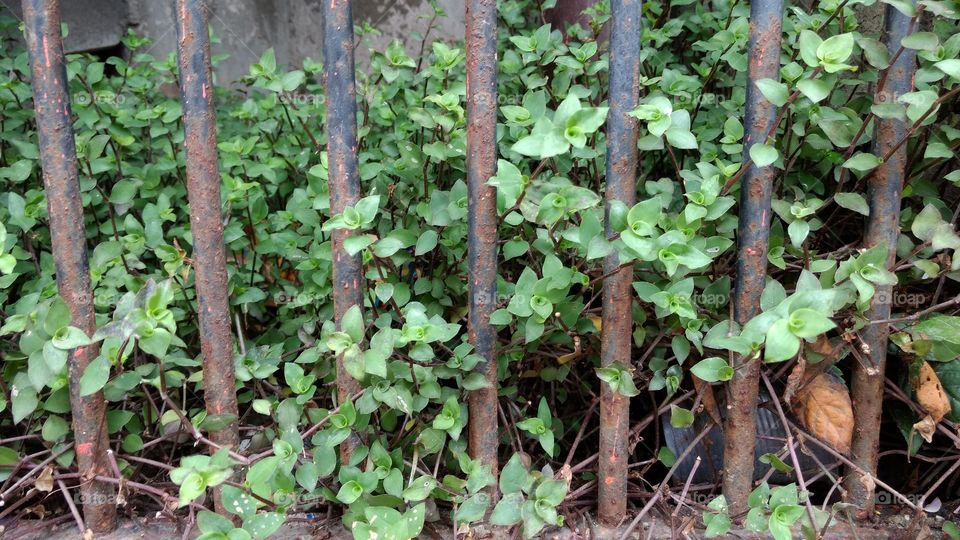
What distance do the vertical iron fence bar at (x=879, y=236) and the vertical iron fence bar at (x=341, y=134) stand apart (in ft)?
3.48

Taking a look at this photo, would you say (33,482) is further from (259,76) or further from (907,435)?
(907,435)

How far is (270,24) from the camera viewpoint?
14.3 ft

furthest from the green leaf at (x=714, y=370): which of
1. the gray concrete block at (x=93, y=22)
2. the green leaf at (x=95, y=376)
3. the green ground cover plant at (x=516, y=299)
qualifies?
the gray concrete block at (x=93, y=22)

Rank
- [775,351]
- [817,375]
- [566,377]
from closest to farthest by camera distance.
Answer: [775,351] → [817,375] → [566,377]

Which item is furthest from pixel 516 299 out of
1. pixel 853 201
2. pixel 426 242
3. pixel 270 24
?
pixel 270 24

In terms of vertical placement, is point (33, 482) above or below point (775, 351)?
below

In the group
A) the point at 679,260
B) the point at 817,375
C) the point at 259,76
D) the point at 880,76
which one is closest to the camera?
the point at 679,260

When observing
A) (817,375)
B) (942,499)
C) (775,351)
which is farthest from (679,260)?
(942,499)

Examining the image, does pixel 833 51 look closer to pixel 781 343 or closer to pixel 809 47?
pixel 809 47

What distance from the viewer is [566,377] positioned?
193 centimetres

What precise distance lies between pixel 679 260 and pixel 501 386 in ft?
1.95

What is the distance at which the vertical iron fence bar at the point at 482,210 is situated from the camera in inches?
58.3

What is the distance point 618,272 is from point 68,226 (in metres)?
1.08

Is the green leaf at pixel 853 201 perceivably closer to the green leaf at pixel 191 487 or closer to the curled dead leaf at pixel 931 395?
the curled dead leaf at pixel 931 395
